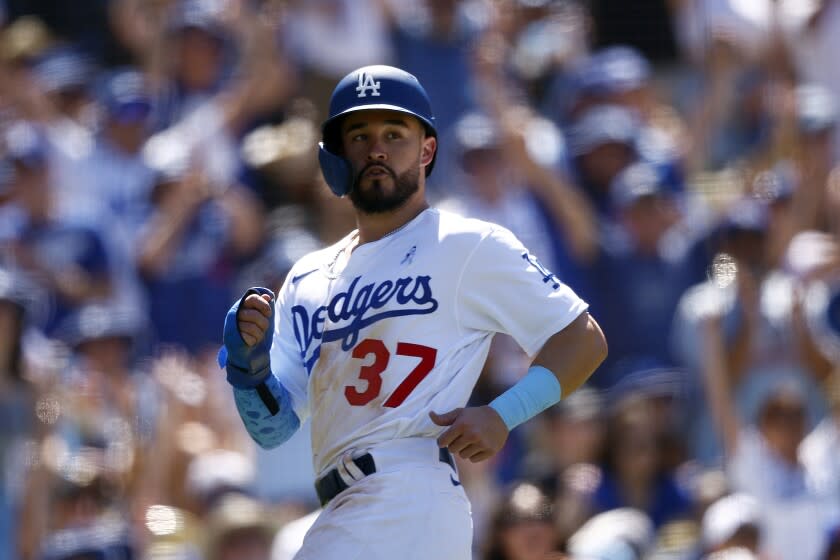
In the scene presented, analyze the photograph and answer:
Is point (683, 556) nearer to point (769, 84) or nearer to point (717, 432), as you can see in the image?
point (717, 432)

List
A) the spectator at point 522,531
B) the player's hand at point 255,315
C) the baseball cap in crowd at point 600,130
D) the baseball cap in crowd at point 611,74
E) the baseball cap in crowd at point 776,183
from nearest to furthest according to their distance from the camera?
1. the player's hand at point 255,315
2. the spectator at point 522,531
3. the baseball cap in crowd at point 600,130
4. the baseball cap in crowd at point 776,183
5. the baseball cap in crowd at point 611,74

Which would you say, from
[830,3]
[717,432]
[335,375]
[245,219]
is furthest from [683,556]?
[830,3]

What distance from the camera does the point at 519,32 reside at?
7734 millimetres

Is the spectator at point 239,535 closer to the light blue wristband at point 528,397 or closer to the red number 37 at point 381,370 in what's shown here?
the red number 37 at point 381,370

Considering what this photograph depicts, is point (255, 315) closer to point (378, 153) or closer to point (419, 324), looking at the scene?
point (419, 324)

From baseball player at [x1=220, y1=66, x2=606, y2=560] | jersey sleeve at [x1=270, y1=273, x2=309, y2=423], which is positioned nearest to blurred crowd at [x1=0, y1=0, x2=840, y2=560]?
jersey sleeve at [x1=270, y1=273, x2=309, y2=423]

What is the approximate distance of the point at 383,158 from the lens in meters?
3.57

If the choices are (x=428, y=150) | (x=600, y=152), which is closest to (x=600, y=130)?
(x=600, y=152)

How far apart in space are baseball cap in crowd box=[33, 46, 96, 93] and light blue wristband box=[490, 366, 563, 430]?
466 cm

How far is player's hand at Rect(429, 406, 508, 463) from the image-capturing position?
3.21 m

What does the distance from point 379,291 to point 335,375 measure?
0.23m

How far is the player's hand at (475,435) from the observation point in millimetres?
3207

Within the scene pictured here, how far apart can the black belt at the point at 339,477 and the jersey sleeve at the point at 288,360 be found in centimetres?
23

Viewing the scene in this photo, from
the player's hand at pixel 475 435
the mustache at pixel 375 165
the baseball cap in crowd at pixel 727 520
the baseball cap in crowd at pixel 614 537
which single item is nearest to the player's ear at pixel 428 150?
the mustache at pixel 375 165
